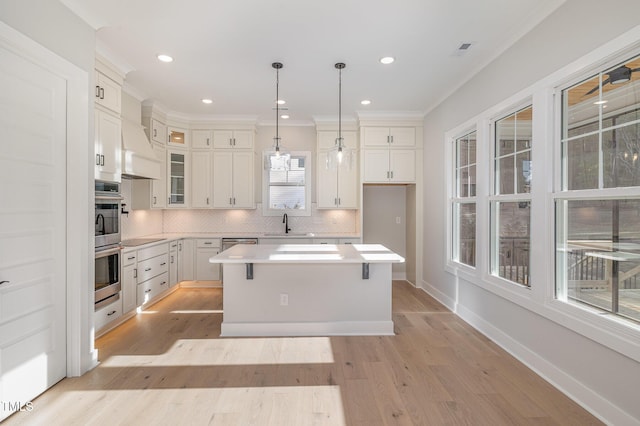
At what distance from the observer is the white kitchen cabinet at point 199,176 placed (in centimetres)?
548

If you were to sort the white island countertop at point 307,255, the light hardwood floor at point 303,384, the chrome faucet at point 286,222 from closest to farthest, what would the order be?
the light hardwood floor at point 303,384 < the white island countertop at point 307,255 < the chrome faucet at point 286,222

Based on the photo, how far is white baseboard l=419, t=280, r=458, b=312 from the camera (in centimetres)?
416

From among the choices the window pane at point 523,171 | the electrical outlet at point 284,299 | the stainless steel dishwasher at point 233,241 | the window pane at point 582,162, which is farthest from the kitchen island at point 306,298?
the stainless steel dishwasher at point 233,241

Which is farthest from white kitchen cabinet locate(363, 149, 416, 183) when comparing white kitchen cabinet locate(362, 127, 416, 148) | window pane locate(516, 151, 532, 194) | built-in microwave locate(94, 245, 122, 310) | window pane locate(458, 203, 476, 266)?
built-in microwave locate(94, 245, 122, 310)

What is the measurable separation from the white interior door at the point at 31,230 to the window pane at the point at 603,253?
3.76 metres

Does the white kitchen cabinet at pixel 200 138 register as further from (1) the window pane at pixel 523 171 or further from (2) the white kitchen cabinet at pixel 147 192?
(1) the window pane at pixel 523 171

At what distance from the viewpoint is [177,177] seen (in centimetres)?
535

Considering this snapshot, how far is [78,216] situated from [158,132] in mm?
2861

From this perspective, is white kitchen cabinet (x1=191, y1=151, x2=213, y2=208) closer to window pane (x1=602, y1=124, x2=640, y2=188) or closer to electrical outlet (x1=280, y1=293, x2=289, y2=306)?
electrical outlet (x1=280, y1=293, x2=289, y2=306)

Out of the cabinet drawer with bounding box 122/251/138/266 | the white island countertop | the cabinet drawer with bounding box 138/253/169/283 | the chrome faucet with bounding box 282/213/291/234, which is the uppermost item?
the chrome faucet with bounding box 282/213/291/234

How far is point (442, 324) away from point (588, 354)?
1.62 metres

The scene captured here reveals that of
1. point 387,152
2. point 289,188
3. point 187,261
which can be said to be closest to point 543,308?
point 387,152

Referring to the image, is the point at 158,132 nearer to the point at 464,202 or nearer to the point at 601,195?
the point at 464,202

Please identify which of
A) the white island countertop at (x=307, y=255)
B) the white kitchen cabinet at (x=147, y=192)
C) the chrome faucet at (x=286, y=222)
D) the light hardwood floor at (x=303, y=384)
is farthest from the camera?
the chrome faucet at (x=286, y=222)
